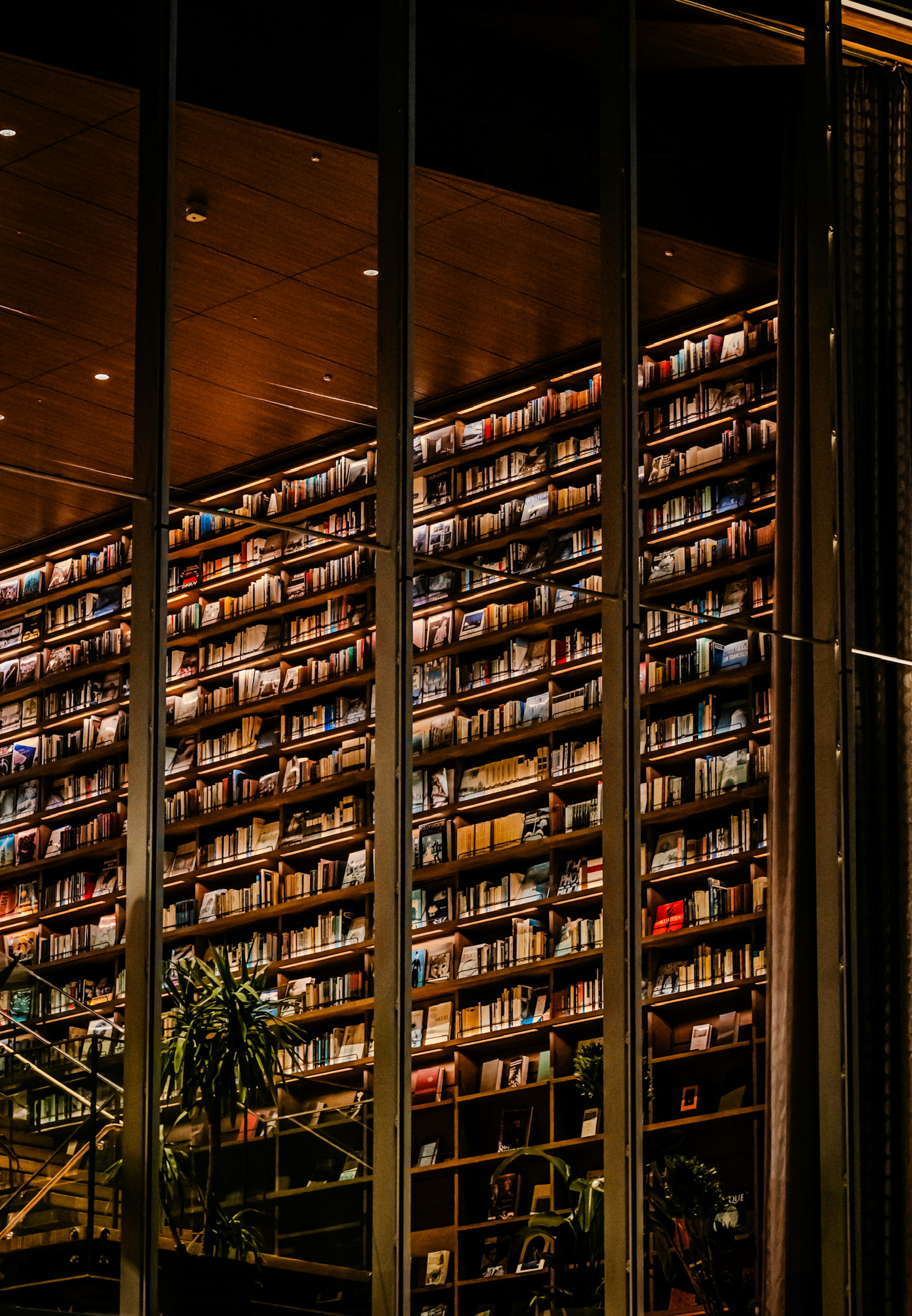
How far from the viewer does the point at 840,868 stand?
7.02 m

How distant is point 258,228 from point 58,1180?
9.74 feet

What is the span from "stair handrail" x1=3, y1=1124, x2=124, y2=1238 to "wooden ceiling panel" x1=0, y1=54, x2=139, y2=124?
294 cm

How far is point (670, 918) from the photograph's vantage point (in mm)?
8125

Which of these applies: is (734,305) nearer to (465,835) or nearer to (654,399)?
(654,399)

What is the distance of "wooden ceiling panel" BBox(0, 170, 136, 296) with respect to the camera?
5820 millimetres

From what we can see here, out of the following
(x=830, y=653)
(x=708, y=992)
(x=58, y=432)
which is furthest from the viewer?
(x=708, y=992)

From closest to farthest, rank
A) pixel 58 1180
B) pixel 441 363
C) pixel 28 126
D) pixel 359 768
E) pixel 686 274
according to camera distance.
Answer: pixel 58 1180 → pixel 28 126 → pixel 441 363 → pixel 686 274 → pixel 359 768

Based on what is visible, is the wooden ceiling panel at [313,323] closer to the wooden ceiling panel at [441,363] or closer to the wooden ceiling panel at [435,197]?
the wooden ceiling panel at [441,363]

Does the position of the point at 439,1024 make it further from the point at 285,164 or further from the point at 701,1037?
the point at 285,164

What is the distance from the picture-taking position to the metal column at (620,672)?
623 cm

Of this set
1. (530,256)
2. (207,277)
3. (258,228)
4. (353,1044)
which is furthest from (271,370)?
(353,1044)

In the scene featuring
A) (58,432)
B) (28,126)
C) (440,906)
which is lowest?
(440,906)

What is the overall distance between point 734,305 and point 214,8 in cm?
239

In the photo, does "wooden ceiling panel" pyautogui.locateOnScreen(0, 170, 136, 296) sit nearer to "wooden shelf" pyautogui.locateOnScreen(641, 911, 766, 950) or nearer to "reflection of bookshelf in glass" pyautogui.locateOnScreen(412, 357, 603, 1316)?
"reflection of bookshelf in glass" pyautogui.locateOnScreen(412, 357, 603, 1316)
